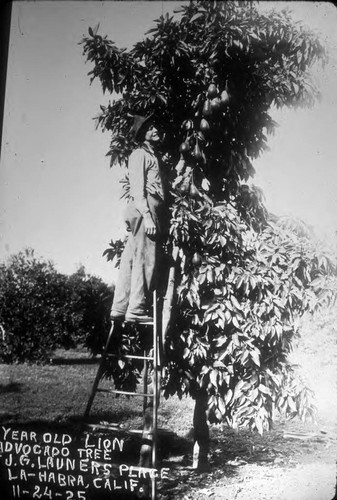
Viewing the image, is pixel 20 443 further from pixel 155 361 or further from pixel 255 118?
pixel 255 118

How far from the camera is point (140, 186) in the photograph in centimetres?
273

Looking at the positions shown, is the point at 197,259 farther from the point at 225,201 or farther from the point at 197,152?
the point at 197,152

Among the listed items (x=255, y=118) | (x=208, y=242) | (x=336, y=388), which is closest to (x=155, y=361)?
(x=208, y=242)

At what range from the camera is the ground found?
2693 millimetres

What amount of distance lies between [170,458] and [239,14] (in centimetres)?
329

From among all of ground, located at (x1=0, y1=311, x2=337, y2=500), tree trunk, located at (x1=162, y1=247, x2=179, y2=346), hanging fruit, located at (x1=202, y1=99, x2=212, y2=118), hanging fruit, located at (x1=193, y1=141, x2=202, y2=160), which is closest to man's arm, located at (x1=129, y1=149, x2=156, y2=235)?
tree trunk, located at (x1=162, y1=247, x2=179, y2=346)

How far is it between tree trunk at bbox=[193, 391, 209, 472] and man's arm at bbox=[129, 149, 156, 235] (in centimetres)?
141

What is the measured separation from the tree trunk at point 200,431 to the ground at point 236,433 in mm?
79

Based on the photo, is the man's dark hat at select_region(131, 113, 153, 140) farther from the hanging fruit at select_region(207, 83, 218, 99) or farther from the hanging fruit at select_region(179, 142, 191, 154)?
the hanging fruit at select_region(207, 83, 218, 99)

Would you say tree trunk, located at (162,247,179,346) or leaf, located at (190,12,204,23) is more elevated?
leaf, located at (190,12,204,23)

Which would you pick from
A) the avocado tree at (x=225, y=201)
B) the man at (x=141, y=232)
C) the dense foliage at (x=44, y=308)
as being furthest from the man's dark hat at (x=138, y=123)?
the dense foliage at (x=44, y=308)

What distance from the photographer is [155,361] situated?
262 cm

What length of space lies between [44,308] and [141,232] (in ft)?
4.24

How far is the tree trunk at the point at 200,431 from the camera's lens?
3074mm
